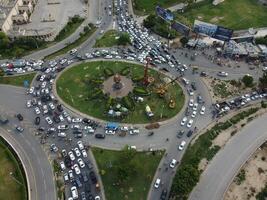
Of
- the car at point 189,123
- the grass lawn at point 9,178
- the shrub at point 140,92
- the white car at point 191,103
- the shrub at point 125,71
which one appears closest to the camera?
the grass lawn at point 9,178

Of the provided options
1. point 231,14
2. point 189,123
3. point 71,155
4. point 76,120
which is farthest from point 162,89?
point 231,14

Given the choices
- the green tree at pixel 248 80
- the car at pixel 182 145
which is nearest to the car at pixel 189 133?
the car at pixel 182 145

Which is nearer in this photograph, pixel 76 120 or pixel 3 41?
pixel 76 120

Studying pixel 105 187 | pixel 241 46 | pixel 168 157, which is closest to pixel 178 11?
pixel 241 46

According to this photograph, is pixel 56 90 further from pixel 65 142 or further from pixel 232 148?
pixel 232 148

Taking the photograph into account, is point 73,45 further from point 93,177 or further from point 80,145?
point 93,177

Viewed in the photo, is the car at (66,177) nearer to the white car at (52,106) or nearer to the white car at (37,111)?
the white car at (52,106)
